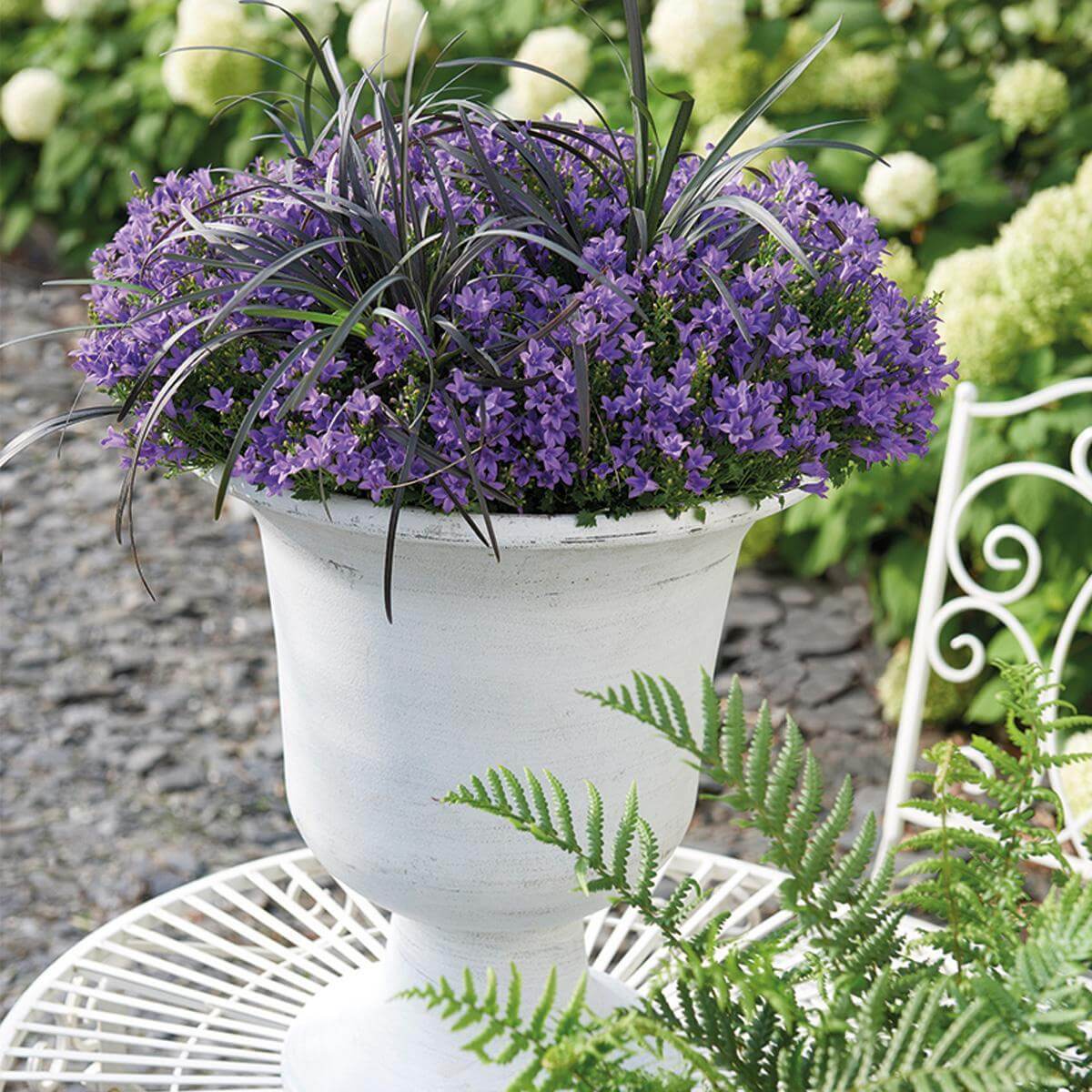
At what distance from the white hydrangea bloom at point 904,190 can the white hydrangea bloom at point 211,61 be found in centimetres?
181

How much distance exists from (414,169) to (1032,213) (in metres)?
1.54

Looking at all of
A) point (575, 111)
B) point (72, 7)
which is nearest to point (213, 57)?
point (72, 7)

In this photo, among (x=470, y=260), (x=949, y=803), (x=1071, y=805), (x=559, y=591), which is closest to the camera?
(x=949, y=803)

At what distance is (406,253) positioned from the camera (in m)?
1.16

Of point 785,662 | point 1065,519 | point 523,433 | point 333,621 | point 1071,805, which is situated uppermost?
point 523,433

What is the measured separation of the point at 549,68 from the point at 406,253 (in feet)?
7.50

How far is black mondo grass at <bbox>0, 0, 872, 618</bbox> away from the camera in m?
1.09

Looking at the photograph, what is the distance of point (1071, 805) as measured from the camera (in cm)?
208

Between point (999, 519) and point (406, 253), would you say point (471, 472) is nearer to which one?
point (406, 253)

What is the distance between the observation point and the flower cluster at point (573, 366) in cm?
110

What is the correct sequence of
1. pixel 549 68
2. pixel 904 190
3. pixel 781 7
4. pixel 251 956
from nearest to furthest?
pixel 251 956, pixel 904 190, pixel 549 68, pixel 781 7

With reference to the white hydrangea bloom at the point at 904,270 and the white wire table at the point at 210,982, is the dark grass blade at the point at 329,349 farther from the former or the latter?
the white hydrangea bloom at the point at 904,270

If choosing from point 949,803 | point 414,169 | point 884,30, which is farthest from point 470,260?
point 884,30

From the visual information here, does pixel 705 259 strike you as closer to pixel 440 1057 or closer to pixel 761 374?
pixel 761 374
